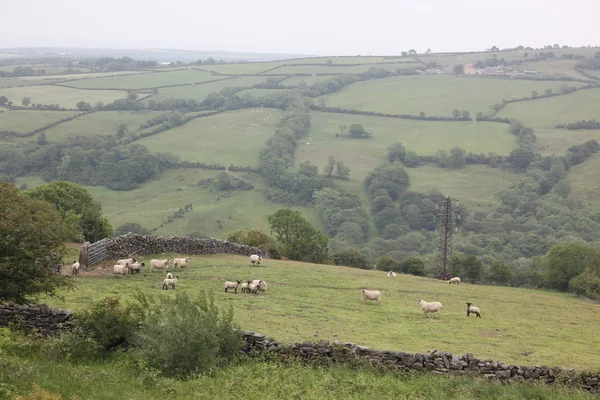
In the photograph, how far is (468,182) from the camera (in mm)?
140125

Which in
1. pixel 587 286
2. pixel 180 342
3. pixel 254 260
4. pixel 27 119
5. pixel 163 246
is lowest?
pixel 587 286

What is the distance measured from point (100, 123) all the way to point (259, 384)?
489ft

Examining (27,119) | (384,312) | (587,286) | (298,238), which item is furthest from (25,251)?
(27,119)

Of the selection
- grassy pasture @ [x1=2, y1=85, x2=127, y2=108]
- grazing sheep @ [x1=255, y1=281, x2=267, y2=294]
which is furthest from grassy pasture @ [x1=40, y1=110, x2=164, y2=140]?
grazing sheep @ [x1=255, y1=281, x2=267, y2=294]

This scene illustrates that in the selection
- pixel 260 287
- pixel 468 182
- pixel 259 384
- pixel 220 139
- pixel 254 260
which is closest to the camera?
pixel 259 384

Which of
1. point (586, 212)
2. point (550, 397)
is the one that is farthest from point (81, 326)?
point (586, 212)

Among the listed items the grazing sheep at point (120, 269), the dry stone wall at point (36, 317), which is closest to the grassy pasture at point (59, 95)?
the grazing sheep at point (120, 269)

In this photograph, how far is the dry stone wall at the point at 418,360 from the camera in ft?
60.3

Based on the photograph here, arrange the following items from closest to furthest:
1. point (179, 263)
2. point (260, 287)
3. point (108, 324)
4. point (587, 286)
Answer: point (108, 324) → point (260, 287) → point (179, 263) → point (587, 286)

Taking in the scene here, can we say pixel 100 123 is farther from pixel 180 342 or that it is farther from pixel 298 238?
pixel 180 342

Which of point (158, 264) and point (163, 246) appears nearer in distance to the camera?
point (158, 264)

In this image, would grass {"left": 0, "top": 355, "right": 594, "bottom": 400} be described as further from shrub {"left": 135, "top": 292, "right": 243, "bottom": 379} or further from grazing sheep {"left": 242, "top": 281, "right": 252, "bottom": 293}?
grazing sheep {"left": 242, "top": 281, "right": 252, "bottom": 293}

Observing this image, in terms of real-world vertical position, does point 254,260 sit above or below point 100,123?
below

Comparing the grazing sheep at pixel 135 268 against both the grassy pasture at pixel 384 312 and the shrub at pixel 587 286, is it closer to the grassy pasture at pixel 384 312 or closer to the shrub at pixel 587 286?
the grassy pasture at pixel 384 312
